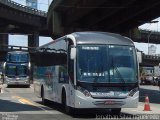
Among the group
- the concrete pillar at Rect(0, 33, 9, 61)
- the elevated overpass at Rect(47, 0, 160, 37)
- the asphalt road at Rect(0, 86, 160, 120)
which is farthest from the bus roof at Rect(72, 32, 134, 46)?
the concrete pillar at Rect(0, 33, 9, 61)

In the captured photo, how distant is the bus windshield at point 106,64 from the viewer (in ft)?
61.0

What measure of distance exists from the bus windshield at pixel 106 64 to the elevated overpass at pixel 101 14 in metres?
21.0

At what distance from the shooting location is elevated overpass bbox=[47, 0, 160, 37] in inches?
1652

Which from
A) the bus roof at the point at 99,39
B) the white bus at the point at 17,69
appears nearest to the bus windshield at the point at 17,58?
the white bus at the point at 17,69

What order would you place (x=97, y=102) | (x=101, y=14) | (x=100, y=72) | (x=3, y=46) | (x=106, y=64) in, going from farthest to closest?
(x=3, y=46) → (x=101, y=14) → (x=106, y=64) → (x=100, y=72) → (x=97, y=102)

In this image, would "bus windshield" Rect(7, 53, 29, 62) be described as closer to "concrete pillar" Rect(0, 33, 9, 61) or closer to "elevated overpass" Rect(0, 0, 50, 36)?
"elevated overpass" Rect(0, 0, 50, 36)

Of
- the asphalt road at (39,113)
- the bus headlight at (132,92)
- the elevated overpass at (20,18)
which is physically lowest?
the asphalt road at (39,113)

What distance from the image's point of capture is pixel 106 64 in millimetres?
18844

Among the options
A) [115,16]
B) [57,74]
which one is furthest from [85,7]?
[57,74]

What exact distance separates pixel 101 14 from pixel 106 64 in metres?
28.7

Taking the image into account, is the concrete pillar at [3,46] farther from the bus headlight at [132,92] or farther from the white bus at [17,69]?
the bus headlight at [132,92]

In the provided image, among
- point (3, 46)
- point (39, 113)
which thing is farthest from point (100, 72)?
point (3, 46)

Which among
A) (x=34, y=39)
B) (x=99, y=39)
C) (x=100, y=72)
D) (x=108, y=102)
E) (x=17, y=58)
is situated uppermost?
(x=34, y=39)

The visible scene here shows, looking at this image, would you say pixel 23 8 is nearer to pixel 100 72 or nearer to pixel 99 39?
pixel 99 39
